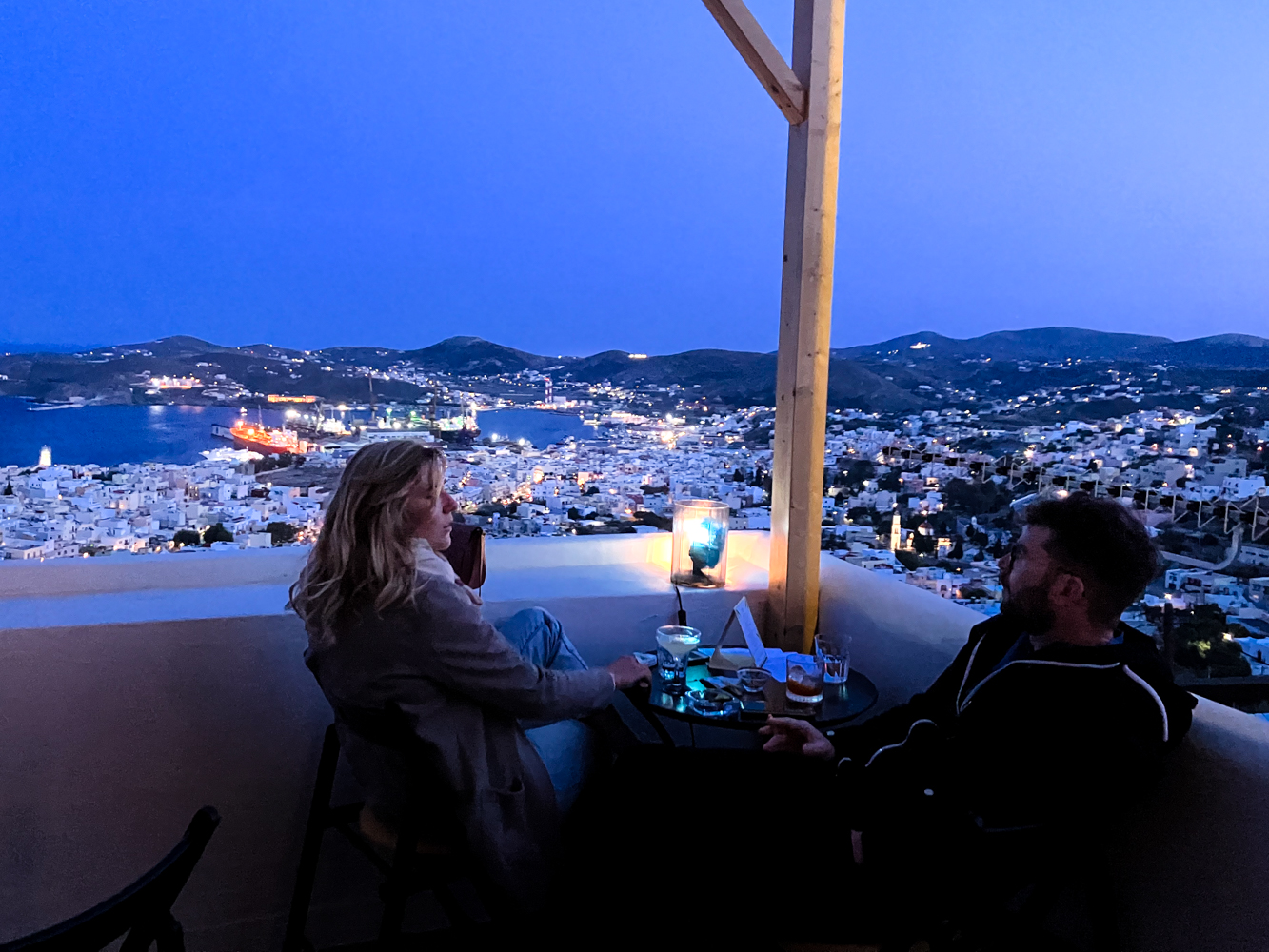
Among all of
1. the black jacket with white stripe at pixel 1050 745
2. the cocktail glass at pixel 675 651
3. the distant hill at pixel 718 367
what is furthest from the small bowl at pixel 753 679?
the distant hill at pixel 718 367

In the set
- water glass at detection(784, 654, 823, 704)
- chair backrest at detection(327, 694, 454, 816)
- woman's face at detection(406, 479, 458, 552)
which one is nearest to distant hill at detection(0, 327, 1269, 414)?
water glass at detection(784, 654, 823, 704)

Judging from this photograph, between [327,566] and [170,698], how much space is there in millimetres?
989

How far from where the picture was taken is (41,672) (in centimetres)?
243

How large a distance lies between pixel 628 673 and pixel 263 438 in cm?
207

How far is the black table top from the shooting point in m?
2.27

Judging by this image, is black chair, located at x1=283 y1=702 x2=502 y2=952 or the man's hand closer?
black chair, located at x1=283 y1=702 x2=502 y2=952

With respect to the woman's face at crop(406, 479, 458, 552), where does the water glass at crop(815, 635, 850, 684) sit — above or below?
below

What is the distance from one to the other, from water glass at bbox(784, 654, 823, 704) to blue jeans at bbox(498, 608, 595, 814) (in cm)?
63

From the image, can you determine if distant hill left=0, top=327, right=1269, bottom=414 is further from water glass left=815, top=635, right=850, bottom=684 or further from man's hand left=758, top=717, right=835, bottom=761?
man's hand left=758, top=717, right=835, bottom=761

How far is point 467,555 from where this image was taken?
2.85 m

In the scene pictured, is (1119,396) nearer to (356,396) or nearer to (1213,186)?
(1213,186)

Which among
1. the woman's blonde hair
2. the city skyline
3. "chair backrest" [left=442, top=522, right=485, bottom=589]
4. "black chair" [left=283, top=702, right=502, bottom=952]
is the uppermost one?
the city skyline

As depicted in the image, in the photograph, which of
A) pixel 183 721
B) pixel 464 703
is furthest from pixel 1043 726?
pixel 183 721

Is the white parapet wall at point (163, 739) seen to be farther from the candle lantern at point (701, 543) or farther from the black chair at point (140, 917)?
the black chair at point (140, 917)
